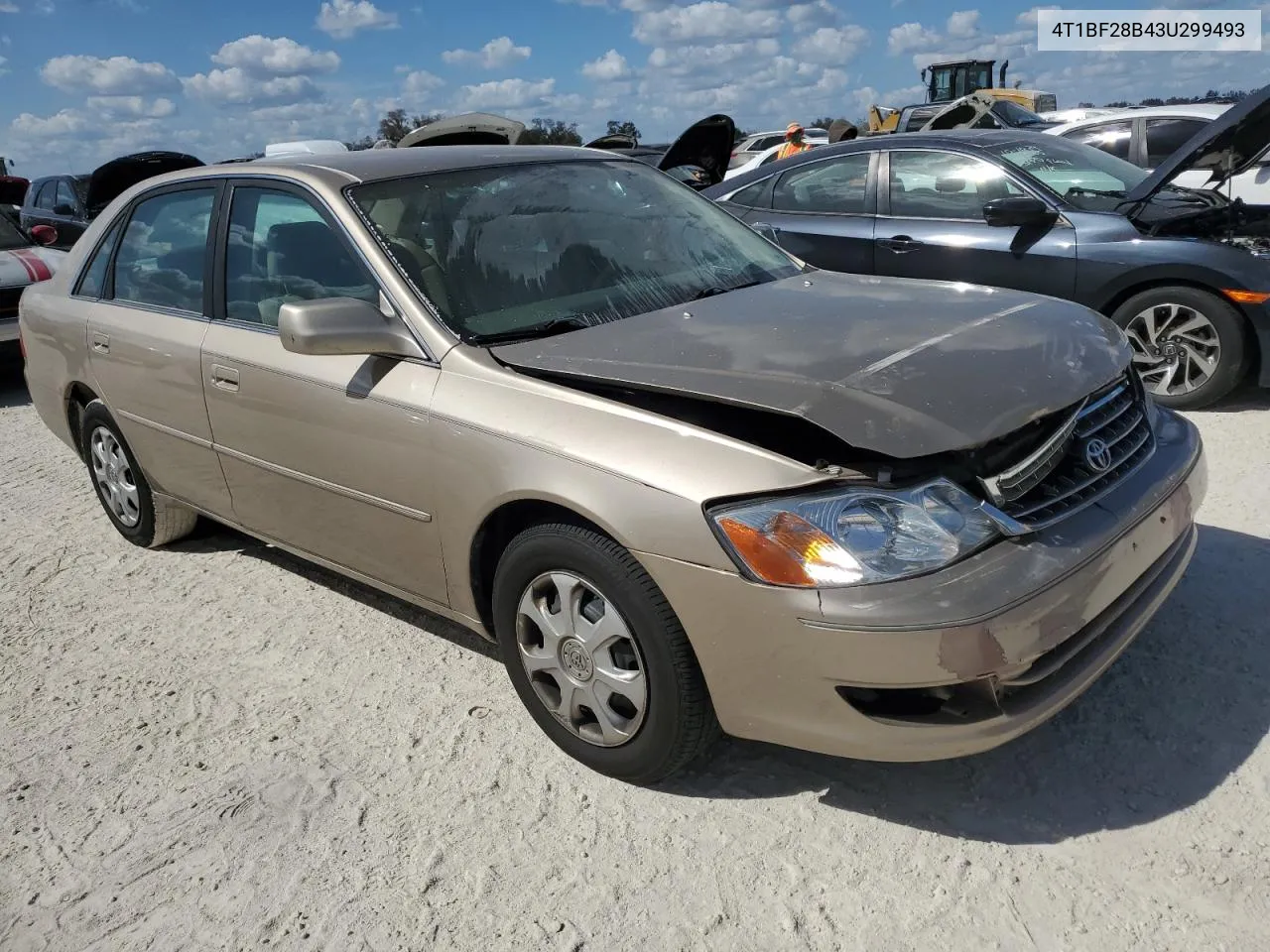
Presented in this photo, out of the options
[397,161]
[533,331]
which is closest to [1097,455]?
[533,331]

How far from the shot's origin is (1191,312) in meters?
5.50

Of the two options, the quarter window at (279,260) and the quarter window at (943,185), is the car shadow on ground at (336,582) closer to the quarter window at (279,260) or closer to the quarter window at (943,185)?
the quarter window at (279,260)

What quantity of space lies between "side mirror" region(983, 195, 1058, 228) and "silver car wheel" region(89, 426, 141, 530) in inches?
182

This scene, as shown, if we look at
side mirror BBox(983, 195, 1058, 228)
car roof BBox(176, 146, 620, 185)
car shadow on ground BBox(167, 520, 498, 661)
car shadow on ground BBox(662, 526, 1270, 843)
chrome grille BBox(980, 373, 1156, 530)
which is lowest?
car shadow on ground BBox(662, 526, 1270, 843)

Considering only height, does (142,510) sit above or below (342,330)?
below

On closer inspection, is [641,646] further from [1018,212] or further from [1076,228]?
[1076,228]

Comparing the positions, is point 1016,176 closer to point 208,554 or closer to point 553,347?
point 553,347

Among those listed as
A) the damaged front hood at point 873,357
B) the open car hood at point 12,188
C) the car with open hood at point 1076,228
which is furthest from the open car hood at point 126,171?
the damaged front hood at point 873,357

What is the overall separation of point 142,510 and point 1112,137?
30.5 feet

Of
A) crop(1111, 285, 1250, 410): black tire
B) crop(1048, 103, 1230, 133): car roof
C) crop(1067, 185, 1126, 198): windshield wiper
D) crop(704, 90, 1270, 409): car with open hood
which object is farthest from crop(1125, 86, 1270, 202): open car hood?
crop(1048, 103, 1230, 133): car roof

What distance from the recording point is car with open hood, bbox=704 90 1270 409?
5398 mm

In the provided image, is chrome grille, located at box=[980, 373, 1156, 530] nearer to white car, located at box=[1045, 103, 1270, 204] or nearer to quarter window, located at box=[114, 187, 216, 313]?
quarter window, located at box=[114, 187, 216, 313]

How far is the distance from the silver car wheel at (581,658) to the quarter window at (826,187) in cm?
455

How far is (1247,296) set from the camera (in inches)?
209
